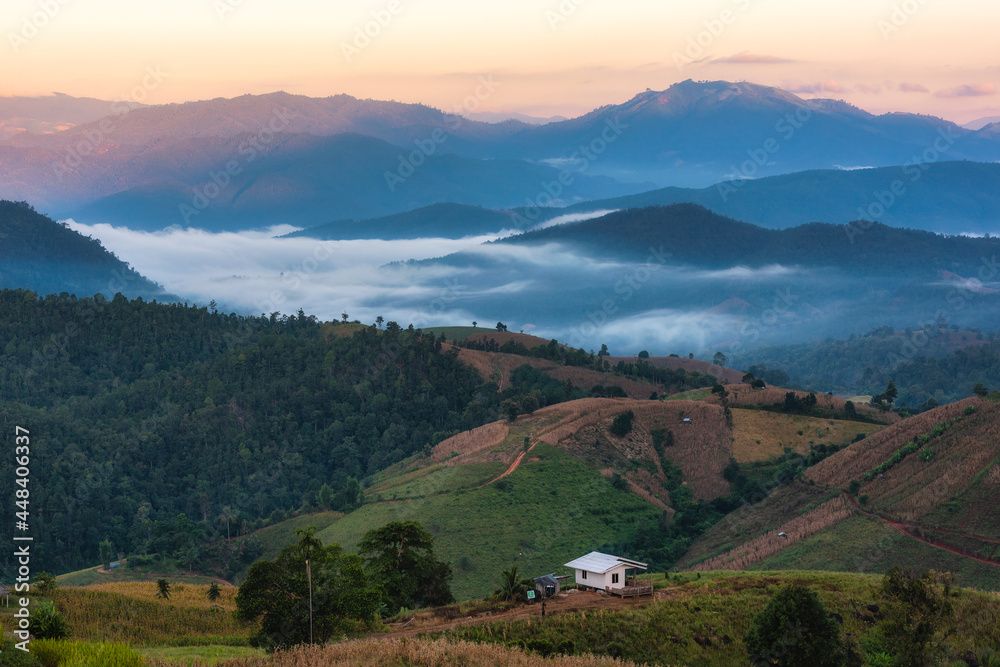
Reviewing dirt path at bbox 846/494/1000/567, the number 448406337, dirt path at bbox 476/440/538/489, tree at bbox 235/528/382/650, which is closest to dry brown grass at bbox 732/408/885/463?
dirt path at bbox 476/440/538/489

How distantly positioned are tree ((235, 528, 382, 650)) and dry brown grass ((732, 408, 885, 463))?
2309 inches

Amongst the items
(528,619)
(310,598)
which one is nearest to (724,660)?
(528,619)

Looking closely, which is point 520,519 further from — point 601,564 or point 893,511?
point 601,564

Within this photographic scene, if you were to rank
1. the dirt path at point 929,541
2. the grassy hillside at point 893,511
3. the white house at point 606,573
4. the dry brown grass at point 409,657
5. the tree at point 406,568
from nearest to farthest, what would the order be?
the dry brown grass at point 409,657
the white house at point 606,573
the tree at point 406,568
the dirt path at point 929,541
the grassy hillside at point 893,511

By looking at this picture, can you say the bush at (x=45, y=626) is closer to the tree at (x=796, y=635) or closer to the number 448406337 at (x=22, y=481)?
the number 448406337 at (x=22, y=481)

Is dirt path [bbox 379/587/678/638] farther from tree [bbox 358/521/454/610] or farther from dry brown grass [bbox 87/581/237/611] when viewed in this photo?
dry brown grass [bbox 87/581/237/611]

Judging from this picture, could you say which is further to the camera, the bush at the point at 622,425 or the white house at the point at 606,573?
the bush at the point at 622,425

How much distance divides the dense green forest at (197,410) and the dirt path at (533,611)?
4890cm

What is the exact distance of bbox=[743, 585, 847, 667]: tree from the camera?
28484mm

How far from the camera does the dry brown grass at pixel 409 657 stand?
23.6 meters

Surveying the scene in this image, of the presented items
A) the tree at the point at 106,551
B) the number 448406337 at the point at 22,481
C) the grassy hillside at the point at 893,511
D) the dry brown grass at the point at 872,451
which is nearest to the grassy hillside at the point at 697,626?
the grassy hillside at the point at 893,511

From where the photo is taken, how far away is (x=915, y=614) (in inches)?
1155

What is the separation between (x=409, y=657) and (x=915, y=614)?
17.3 meters

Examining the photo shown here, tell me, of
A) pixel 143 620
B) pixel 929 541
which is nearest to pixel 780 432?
pixel 929 541
